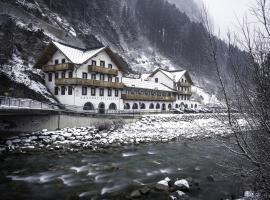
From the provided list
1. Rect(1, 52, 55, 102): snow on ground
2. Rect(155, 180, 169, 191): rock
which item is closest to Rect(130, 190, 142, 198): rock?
Rect(155, 180, 169, 191): rock

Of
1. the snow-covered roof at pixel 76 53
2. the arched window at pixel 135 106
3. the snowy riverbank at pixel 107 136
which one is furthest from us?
the arched window at pixel 135 106

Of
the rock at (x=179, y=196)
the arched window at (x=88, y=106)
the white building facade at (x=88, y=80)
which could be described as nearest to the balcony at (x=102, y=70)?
the white building facade at (x=88, y=80)

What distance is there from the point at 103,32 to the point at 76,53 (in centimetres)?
4044

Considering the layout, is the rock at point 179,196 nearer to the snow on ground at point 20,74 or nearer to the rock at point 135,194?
the rock at point 135,194

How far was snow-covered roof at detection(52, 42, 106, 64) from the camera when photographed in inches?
1523

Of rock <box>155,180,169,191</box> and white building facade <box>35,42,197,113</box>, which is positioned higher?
white building facade <box>35,42,197,113</box>

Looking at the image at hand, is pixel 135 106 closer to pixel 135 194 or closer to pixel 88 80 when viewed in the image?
pixel 88 80

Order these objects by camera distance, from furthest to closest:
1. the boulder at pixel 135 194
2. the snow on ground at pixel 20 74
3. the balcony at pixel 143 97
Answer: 1. the balcony at pixel 143 97
2. the snow on ground at pixel 20 74
3. the boulder at pixel 135 194

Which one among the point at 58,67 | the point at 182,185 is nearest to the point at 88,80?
the point at 58,67

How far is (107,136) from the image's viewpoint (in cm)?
2917

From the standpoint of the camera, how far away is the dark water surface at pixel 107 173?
540 inches

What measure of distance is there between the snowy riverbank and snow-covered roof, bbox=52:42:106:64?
42.3ft

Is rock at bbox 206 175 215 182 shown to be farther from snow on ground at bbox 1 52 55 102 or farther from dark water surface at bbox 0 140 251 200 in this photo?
snow on ground at bbox 1 52 55 102

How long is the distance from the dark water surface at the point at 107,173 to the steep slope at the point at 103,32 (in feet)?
32.9
